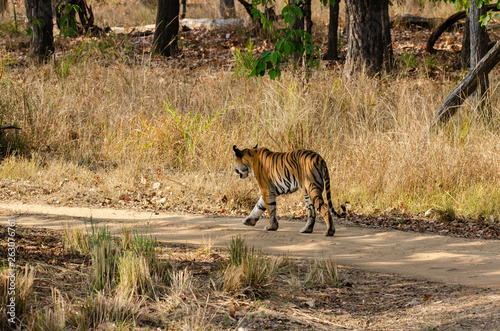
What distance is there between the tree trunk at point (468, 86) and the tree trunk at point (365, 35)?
Result: 2.51 metres

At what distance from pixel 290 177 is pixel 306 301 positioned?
2.00 meters

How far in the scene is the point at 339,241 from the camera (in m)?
6.14

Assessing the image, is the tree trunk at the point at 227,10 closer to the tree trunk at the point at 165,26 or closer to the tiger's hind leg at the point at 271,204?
the tree trunk at the point at 165,26

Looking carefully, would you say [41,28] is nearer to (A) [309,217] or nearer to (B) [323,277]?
(A) [309,217]

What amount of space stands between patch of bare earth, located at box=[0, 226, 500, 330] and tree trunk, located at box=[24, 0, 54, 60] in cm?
1196

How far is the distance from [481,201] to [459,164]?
0.82 metres

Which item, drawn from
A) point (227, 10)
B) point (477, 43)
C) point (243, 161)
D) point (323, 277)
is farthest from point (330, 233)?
point (227, 10)

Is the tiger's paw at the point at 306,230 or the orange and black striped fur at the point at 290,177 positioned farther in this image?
the tiger's paw at the point at 306,230

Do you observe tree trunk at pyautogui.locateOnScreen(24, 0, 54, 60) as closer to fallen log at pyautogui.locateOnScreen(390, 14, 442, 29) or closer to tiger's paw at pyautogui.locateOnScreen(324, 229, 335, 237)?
fallen log at pyautogui.locateOnScreen(390, 14, 442, 29)

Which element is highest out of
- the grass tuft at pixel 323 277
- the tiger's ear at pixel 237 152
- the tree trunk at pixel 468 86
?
the tree trunk at pixel 468 86

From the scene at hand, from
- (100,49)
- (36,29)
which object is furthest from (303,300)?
(36,29)

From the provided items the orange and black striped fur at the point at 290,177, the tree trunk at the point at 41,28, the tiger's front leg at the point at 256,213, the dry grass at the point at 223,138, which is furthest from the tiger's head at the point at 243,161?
the tree trunk at the point at 41,28

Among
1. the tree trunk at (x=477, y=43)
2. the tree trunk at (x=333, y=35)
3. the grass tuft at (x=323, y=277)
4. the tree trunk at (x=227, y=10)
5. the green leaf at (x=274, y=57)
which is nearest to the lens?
the grass tuft at (x=323, y=277)

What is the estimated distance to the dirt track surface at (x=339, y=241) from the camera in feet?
17.2
